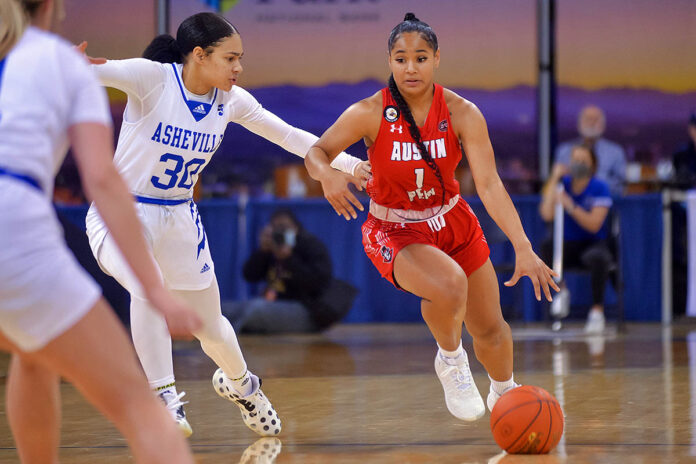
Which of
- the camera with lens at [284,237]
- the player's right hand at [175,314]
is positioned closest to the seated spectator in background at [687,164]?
the camera with lens at [284,237]

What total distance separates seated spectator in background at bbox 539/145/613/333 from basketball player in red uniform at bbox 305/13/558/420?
4.66 m

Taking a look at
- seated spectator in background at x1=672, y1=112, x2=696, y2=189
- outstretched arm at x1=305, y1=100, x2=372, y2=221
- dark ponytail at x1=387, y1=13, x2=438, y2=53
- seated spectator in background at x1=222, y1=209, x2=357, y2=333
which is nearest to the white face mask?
seated spectator in background at x1=672, y1=112, x2=696, y2=189

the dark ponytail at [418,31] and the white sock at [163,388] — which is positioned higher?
the dark ponytail at [418,31]

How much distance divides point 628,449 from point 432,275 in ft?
3.46

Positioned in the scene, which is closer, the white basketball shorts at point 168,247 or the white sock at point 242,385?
the white basketball shorts at point 168,247

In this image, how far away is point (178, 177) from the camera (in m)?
4.29

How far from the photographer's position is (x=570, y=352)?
7.57 m

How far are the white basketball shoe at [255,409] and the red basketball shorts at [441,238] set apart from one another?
79 centimetres

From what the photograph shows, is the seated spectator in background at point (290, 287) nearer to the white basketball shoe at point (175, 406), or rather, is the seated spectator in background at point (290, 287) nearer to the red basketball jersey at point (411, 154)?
the red basketball jersey at point (411, 154)

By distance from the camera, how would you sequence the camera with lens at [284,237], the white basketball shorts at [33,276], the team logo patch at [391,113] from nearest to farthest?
the white basketball shorts at [33,276], the team logo patch at [391,113], the camera with lens at [284,237]

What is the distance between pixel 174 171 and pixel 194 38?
2.00 ft

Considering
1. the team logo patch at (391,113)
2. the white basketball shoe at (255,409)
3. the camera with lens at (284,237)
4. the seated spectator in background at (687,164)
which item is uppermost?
the team logo patch at (391,113)

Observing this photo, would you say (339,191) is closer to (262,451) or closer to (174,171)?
(174,171)

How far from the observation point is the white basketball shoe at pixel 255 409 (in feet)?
14.5
